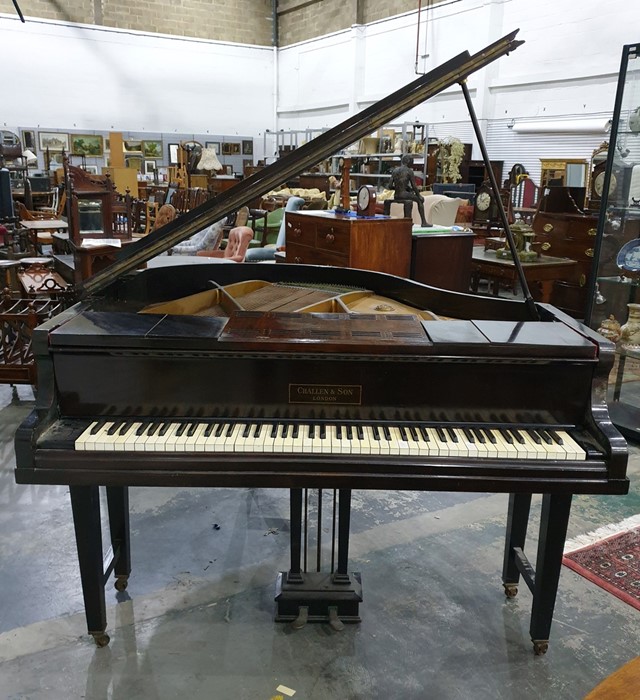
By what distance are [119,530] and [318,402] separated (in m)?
1.19

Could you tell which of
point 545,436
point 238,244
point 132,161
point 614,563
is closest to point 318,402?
point 545,436

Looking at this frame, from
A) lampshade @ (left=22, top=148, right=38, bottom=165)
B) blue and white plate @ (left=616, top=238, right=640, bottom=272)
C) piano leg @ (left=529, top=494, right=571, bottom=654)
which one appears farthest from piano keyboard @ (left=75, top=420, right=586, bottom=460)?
lampshade @ (left=22, top=148, right=38, bottom=165)

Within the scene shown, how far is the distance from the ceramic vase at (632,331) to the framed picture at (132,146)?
14.0 meters

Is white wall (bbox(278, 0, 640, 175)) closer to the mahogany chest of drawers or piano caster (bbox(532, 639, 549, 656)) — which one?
the mahogany chest of drawers

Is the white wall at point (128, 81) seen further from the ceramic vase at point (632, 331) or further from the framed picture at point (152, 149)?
the ceramic vase at point (632, 331)

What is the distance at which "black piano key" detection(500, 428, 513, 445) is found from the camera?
1871 mm

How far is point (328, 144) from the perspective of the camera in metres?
2.04

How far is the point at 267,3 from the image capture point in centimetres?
1736

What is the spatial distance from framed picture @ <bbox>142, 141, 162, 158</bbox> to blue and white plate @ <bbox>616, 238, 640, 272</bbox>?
46.0ft

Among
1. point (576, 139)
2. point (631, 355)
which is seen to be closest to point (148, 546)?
point (631, 355)

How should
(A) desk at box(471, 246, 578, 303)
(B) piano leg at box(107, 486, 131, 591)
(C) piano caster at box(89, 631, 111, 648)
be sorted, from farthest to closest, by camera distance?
(A) desk at box(471, 246, 578, 303) < (B) piano leg at box(107, 486, 131, 591) < (C) piano caster at box(89, 631, 111, 648)

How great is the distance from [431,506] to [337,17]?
14979mm

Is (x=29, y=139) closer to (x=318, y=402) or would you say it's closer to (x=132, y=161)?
(x=132, y=161)

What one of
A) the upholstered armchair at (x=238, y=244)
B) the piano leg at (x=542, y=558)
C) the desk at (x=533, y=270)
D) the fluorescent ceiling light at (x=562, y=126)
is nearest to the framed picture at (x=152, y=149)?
the fluorescent ceiling light at (x=562, y=126)
